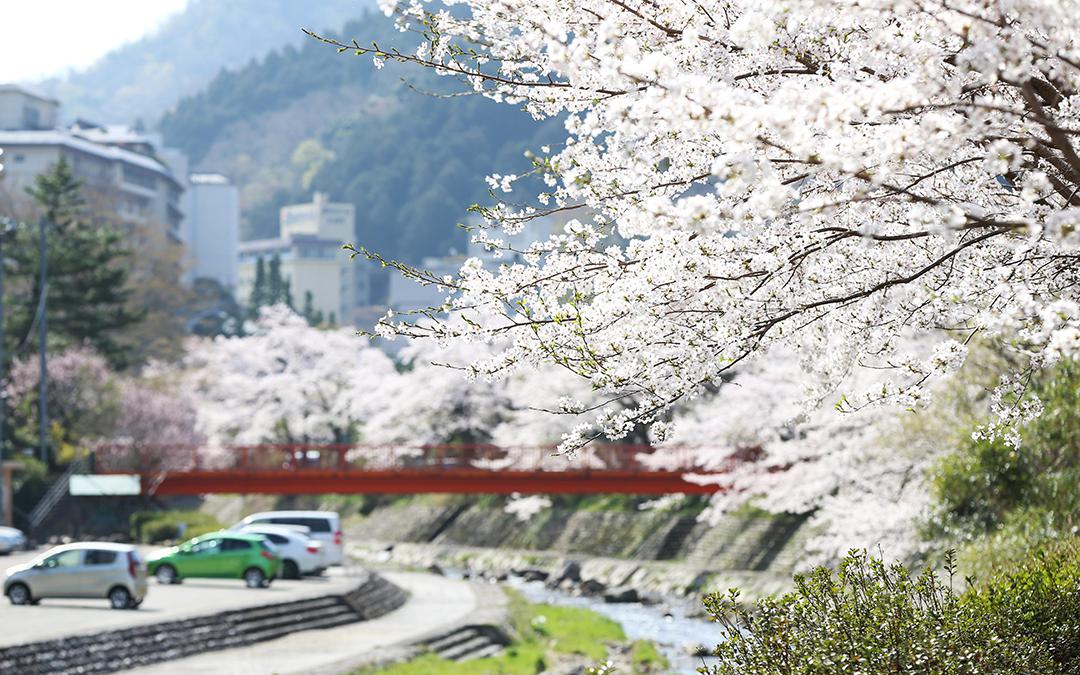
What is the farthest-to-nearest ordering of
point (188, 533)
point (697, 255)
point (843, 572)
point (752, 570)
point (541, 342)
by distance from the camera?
point (188, 533)
point (752, 570)
point (843, 572)
point (541, 342)
point (697, 255)

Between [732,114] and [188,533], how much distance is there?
43.7m

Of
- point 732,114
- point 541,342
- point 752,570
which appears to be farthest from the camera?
point 752,570

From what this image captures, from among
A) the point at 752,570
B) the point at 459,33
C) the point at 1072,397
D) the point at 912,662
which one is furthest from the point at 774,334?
the point at 752,570

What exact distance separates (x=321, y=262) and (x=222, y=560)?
122 meters

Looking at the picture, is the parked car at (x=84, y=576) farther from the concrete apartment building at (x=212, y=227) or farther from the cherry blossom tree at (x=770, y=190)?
the concrete apartment building at (x=212, y=227)

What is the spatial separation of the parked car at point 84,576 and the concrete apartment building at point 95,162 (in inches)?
2832

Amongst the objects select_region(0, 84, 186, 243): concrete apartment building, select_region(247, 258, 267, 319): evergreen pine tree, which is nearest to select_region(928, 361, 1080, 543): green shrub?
select_region(247, 258, 267, 319): evergreen pine tree

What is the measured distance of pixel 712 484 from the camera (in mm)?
37938

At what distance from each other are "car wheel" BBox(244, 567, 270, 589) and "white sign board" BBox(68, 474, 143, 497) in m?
13.8

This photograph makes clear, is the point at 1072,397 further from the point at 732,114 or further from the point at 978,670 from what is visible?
the point at 732,114

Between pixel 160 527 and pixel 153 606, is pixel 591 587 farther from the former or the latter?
pixel 160 527

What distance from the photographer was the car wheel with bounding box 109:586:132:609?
25.7m

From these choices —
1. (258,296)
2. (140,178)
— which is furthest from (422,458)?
(140,178)

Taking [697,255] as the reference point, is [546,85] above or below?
above
